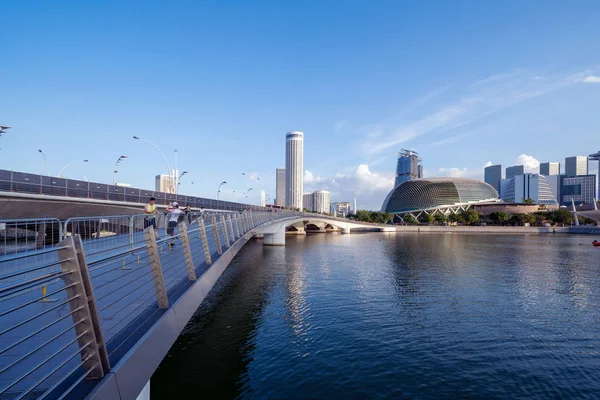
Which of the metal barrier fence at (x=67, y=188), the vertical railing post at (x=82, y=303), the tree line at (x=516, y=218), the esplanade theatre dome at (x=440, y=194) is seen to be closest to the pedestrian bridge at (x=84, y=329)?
the vertical railing post at (x=82, y=303)

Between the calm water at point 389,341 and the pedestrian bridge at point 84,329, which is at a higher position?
the pedestrian bridge at point 84,329

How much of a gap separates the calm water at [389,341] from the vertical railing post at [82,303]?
19.9 ft

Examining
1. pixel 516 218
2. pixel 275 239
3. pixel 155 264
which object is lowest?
pixel 275 239

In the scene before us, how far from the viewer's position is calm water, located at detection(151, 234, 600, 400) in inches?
373

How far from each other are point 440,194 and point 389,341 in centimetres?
14319

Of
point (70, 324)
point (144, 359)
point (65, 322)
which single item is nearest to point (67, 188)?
point (65, 322)

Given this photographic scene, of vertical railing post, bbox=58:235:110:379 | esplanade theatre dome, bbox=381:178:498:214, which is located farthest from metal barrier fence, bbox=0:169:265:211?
esplanade theatre dome, bbox=381:178:498:214

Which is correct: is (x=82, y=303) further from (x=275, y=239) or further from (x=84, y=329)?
(x=275, y=239)

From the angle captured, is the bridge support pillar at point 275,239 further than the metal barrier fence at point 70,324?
Yes

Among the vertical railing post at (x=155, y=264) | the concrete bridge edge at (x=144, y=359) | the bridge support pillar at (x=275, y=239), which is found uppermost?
the vertical railing post at (x=155, y=264)

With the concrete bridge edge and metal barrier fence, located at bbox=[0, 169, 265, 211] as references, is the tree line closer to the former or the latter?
metal barrier fence, located at bbox=[0, 169, 265, 211]

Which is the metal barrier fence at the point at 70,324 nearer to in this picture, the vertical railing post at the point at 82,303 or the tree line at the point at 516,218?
the vertical railing post at the point at 82,303

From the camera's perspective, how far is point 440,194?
146m

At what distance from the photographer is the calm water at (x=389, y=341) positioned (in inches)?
373
